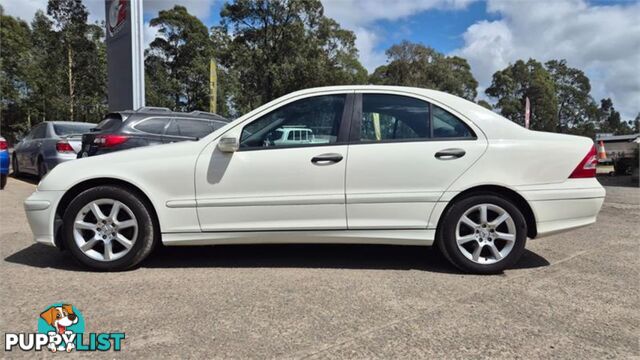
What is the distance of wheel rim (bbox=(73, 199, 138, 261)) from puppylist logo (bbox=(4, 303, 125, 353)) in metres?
0.93

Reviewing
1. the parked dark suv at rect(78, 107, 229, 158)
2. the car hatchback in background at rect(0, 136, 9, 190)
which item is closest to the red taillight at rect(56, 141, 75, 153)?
the car hatchback in background at rect(0, 136, 9, 190)

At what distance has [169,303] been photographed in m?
3.23

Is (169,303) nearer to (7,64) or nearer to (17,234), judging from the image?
(17,234)

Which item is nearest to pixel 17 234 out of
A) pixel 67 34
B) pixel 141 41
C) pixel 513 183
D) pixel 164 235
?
pixel 164 235

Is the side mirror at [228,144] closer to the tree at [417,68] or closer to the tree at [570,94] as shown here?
the tree at [417,68]

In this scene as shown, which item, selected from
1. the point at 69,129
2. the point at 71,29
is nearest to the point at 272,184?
the point at 69,129

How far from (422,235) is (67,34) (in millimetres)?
28770

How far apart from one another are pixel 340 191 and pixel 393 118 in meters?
0.80

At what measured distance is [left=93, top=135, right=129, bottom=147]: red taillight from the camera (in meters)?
6.67

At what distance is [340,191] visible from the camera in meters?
3.86

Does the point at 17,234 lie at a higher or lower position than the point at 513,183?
lower

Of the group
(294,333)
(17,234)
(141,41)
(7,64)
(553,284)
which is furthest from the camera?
(7,64)

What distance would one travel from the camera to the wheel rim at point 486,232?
3.88 meters

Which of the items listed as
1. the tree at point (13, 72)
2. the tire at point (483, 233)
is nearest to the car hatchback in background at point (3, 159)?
the tire at point (483, 233)
